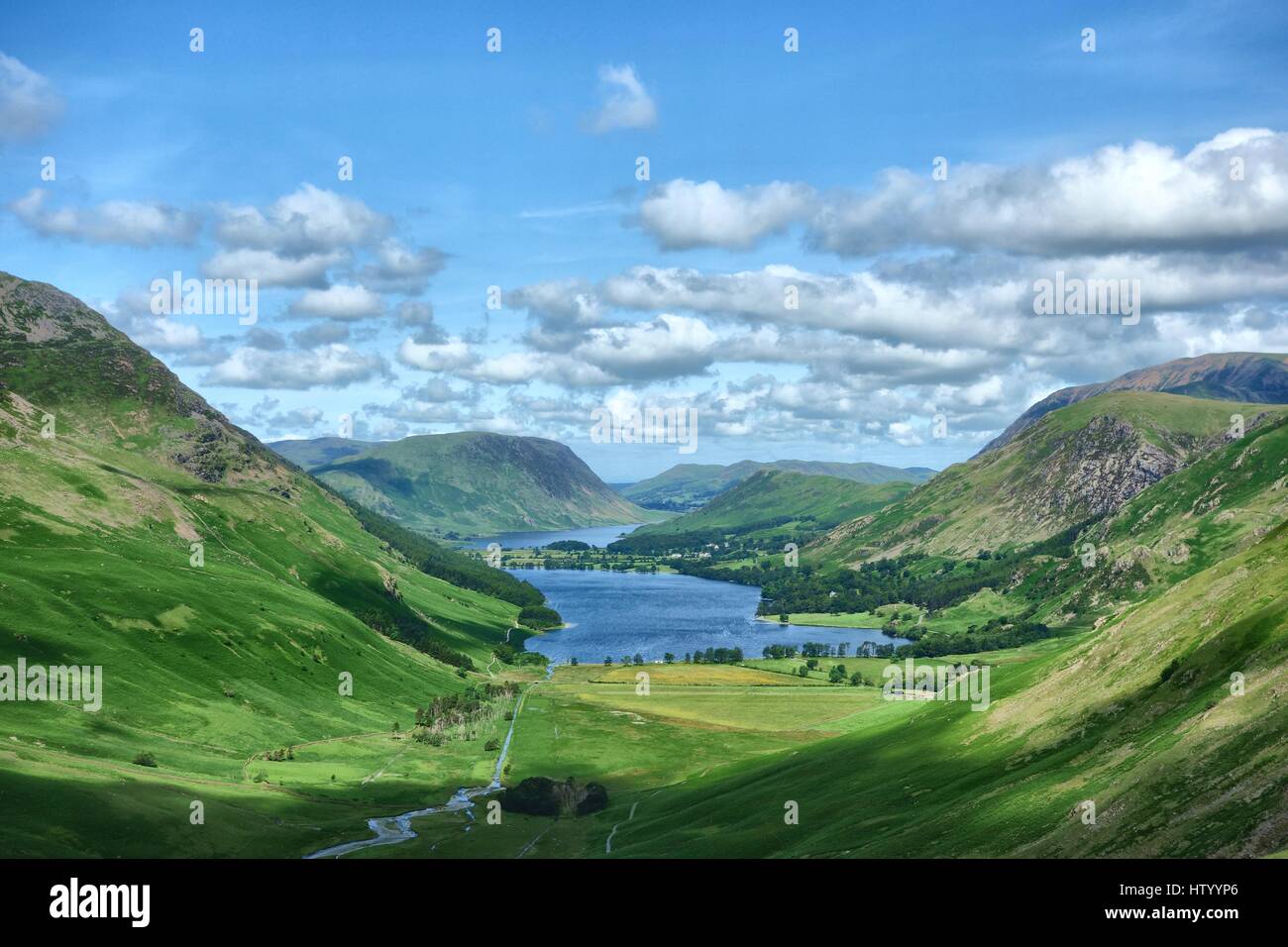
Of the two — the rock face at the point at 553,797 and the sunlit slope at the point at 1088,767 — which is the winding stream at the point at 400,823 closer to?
the rock face at the point at 553,797

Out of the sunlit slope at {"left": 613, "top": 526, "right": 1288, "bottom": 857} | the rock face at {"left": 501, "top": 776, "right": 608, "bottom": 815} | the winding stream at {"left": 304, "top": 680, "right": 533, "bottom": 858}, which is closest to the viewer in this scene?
the sunlit slope at {"left": 613, "top": 526, "right": 1288, "bottom": 857}

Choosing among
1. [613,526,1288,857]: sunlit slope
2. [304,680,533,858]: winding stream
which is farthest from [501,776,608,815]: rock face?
[613,526,1288,857]: sunlit slope

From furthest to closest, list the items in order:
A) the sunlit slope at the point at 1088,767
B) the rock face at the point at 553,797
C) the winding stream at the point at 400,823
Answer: the rock face at the point at 553,797 < the winding stream at the point at 400,823 < the sunlit slope at the point at 1088,767

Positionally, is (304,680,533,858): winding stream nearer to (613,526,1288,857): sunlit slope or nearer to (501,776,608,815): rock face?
(501,776,608,815): rock face

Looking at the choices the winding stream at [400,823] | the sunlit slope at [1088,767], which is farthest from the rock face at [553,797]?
the sunlit slope at [1088,767]

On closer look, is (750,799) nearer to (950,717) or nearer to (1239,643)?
(950,717)

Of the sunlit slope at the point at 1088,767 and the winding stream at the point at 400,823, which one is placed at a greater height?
the sunlit slope at the point at 1088,767

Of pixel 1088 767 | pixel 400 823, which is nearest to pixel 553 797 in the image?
pixel 400 823

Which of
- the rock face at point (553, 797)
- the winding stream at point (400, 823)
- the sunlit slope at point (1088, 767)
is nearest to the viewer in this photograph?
the sunlit slope at point (1088, 767)

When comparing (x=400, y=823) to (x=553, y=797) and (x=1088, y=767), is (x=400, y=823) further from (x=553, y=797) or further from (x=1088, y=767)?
(x=1088, y=767)

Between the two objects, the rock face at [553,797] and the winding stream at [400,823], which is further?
→ the rock face at [553,797]
